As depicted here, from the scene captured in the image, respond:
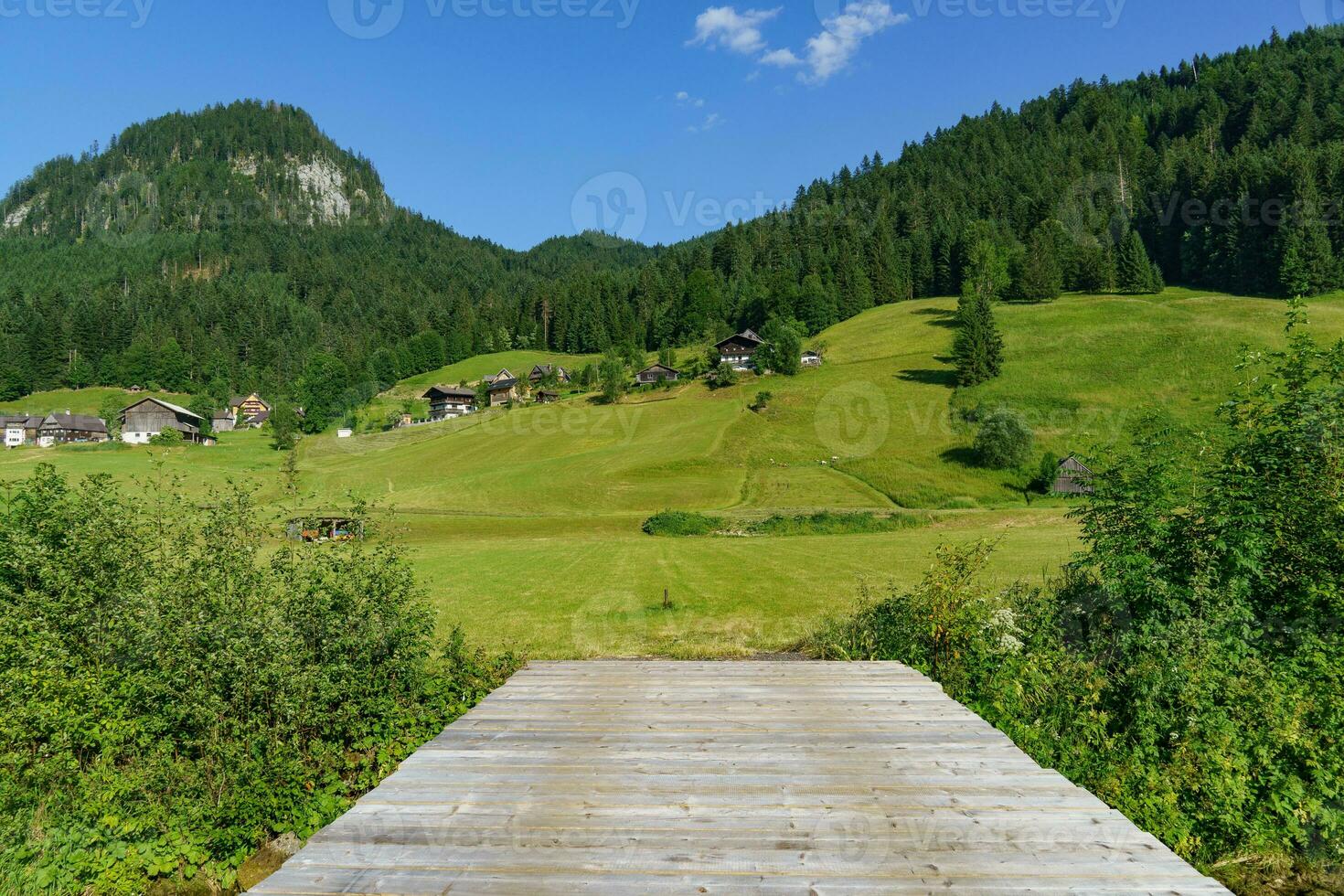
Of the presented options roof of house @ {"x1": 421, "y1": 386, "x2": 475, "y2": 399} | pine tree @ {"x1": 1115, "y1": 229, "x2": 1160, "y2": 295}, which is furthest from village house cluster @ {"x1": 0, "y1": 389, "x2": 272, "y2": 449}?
pine tree @ {"x1": 1115, "y1": 229, "x2": 1160, "y2": 295}

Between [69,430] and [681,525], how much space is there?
120 meters

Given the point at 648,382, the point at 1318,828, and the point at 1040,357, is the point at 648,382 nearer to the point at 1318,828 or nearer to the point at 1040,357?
the point at 1040,357

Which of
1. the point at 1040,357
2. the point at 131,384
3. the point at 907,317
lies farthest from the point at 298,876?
the point at 131,384

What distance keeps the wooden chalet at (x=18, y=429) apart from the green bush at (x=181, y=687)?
143m

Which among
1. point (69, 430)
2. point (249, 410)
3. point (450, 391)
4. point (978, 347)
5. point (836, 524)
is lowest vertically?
point (836, 524)

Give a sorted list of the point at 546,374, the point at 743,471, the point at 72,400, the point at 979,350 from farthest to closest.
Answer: the point at 72,400
the point at 546,374
the point at 979,350
the point at 743,471

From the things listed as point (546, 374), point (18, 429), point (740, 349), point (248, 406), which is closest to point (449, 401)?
point (546, 374)

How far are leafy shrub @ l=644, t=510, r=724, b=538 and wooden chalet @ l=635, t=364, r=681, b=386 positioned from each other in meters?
71.7

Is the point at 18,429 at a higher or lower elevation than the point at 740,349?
lower

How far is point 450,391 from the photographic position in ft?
438

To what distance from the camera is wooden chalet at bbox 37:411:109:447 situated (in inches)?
4432

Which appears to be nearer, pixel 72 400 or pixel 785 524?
pixel 785 524

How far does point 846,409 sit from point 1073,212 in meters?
100

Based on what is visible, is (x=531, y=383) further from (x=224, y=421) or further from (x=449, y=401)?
(x=224, y=421)
